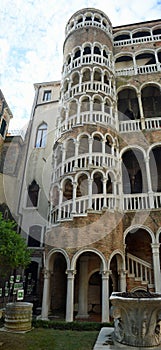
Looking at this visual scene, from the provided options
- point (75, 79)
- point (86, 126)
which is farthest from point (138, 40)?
point (86, 126)

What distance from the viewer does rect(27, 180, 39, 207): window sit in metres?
20.8

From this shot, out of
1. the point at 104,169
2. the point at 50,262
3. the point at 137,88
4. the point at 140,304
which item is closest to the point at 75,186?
the point at 104,169

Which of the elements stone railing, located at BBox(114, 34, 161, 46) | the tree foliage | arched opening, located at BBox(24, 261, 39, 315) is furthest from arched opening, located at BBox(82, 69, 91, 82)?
arched opening, located at BBox(24, 261, 39, 315)

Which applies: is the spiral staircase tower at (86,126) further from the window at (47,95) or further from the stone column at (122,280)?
the window at (47,95)

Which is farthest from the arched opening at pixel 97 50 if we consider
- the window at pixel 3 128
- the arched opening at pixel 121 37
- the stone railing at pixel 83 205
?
the stone railing at pixel 83 205

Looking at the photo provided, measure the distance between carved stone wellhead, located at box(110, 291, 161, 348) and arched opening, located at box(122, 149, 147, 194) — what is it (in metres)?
11.4

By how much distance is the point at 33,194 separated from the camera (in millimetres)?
21328

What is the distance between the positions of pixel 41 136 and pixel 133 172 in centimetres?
1035

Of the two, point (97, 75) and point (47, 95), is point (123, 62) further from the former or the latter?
point (47, 95)

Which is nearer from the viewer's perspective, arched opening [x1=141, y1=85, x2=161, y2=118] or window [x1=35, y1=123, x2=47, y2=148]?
arched opening [x1=141, y1=85, x2=161, y2=118]

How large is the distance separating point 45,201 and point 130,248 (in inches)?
317

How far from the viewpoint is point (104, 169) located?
14445 mm

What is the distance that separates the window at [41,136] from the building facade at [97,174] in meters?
0.11

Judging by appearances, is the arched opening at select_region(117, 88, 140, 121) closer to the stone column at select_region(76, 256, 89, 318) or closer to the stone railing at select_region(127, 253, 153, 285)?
the stone railing at select_region(127, 253, 153, 285)
